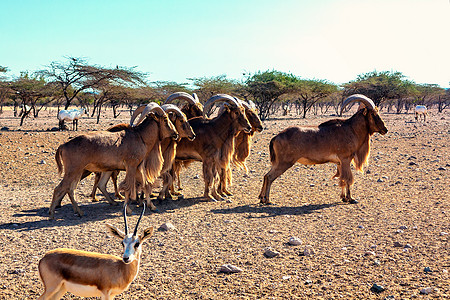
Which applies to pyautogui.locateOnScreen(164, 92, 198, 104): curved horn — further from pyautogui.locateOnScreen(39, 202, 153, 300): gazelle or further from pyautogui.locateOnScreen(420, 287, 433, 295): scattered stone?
pyautogui.locateOnScreen(420, 287, 433, 295): scattered stone

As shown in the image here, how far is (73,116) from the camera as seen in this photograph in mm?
25297

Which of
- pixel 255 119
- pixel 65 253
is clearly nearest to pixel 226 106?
pixel 255 119

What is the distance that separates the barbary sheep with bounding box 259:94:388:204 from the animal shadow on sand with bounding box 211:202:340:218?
1.29ft

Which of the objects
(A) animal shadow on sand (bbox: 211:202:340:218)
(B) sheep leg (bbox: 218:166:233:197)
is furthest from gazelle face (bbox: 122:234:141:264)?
(B) sheep leg (bbox: 218:166:233:197)

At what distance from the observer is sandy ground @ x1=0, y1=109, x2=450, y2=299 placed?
15.8 feet

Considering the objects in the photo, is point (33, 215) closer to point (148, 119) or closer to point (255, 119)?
point (148, 119)

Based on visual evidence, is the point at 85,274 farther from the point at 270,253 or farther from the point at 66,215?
the point at 66,215

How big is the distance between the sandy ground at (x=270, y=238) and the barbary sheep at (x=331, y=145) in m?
0.63

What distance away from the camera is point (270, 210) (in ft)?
27.5

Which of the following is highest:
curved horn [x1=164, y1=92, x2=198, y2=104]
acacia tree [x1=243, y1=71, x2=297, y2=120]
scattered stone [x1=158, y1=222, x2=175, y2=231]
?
acacia tree [x1=243, y1=71, x2=297, y2=120]

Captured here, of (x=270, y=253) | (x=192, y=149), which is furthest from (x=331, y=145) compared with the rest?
(x=270, y=253)

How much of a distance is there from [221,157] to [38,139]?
9680mm

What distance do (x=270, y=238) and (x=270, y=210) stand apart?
188cm

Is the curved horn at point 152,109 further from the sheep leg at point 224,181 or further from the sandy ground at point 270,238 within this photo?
the sheep leg at point 224,181
